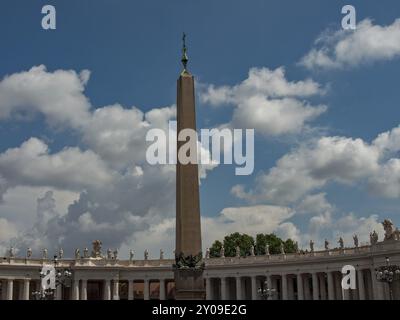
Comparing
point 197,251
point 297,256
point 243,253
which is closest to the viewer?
point 197,251

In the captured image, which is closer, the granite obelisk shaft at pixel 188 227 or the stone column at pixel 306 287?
the granite obelisk shaft at pixel 188 227

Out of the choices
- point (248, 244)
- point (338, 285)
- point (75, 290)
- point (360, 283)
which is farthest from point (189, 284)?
point (248, 244)

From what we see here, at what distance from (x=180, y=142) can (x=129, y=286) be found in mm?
64796

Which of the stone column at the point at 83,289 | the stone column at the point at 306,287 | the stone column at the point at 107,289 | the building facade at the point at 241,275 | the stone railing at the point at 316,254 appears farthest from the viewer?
the stone column at the point at 107,289

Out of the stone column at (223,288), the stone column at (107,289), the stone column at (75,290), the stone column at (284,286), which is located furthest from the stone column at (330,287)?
the stone column at (75,290)

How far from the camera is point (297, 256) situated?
7775cm

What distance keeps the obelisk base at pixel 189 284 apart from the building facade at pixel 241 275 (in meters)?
38.8

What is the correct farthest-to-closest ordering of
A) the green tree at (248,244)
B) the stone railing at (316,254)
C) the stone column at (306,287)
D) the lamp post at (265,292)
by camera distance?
the green tree at (248,244), the stone column at (306,287), the stone railing at (316,254), the lamp post at (265,292)

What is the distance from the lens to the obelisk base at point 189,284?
93.2 feet

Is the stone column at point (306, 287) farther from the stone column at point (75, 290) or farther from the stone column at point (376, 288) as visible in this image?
the stone column at point (75, 290)
